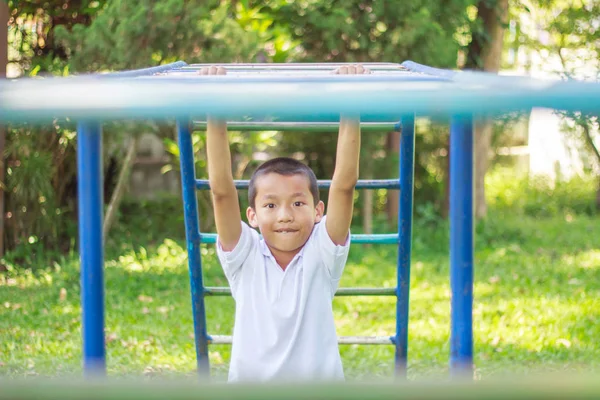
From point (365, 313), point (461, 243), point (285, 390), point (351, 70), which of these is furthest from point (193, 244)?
point (285, 390)

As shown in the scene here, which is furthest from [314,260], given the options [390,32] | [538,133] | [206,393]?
[538,133]

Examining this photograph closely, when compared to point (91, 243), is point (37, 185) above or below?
above

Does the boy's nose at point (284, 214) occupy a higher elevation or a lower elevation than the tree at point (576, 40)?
lower

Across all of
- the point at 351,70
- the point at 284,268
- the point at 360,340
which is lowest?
the point at 360,340

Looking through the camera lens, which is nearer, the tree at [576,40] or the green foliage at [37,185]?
the green foliage at [37,185]

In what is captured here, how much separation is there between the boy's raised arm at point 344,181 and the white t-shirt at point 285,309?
4 cm

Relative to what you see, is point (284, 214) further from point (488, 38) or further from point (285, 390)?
point (488, 38)

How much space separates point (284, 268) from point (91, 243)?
2.01ft

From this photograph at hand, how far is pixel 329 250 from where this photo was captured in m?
2.21

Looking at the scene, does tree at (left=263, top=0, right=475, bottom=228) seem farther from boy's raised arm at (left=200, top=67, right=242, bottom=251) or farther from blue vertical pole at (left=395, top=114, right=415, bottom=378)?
boy's raised arm at (left=200, top=67, right=242, bottom=251)

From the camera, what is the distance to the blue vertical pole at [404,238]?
282cm

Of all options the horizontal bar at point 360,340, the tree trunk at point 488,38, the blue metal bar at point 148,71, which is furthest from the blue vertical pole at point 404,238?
the tree trunk at point 488,38

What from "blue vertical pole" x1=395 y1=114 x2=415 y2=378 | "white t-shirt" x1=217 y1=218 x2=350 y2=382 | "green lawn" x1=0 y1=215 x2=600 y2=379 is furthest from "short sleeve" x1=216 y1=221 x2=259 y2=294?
"green lawn" x1=0 y1=215 x2=600 y2=379

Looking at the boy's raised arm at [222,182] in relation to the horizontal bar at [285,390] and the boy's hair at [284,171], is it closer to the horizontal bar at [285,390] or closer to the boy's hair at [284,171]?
the boy's hair at [284,171]
